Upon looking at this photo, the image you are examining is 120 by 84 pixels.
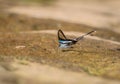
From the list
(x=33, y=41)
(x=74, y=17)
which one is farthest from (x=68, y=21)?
(x=33, y=41)

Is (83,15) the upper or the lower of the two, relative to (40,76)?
upper

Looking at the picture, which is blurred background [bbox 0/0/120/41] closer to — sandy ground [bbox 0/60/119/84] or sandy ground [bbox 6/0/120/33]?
sandy ground [bbox 6/0/120/33]

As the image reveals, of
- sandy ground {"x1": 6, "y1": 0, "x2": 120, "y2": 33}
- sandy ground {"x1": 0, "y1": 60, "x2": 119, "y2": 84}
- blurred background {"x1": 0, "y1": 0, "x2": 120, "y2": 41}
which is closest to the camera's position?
sandy ground {"x1": 0, "y1": 60, "x2": 119, "y2": 84}

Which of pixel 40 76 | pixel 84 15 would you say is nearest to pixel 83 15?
pixel 84 15

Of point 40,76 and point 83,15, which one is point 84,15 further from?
point 40,76

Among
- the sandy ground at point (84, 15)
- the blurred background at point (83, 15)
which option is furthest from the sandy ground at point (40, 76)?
the sandy ground at point (84, 15)

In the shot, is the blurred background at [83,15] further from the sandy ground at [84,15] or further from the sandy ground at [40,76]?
the sandy ground at [40,76]

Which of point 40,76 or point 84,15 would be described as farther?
point 84,15

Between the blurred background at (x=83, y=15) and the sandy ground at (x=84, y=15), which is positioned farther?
the sandy ground at (x=84, y=15)

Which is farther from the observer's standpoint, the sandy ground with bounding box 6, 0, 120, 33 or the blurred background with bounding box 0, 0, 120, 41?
the sandy ground with bounding box 6, 0, 120, 33

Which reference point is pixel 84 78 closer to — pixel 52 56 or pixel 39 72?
pixel 39 72

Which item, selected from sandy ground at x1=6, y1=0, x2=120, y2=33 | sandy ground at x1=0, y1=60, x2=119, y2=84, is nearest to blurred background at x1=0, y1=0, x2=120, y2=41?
sandy ground at x1=6, y1=0, x2=120, y2=33
